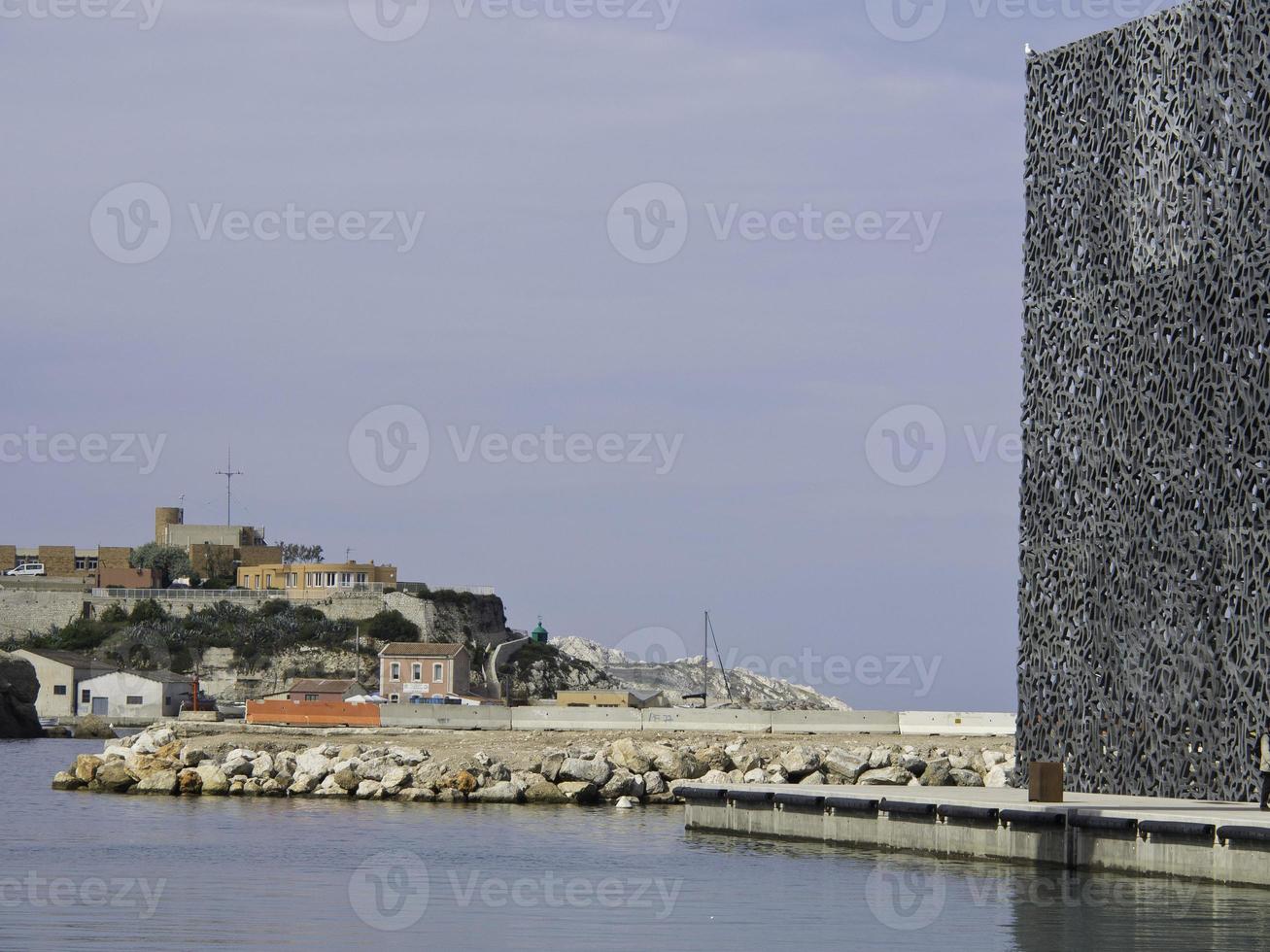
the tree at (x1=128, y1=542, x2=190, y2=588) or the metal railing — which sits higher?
the tree at (x1=128, y1=542, x2=190, y2=588)

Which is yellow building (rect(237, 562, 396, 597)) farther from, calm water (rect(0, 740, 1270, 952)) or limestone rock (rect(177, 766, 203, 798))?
calm water (rect(0, 740, 1270, 952))

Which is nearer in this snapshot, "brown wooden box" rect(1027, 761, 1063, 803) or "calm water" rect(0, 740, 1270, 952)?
"calm water" rect(0, 740, 1270, 952)

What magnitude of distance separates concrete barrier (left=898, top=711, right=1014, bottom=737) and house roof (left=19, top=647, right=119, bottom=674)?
53.6m

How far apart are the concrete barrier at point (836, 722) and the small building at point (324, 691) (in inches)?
808

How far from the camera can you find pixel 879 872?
26438mm

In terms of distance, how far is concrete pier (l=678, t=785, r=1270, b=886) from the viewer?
2336 cm

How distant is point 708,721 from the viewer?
5147cm

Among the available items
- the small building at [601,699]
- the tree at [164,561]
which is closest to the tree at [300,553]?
the tree at [164,561]

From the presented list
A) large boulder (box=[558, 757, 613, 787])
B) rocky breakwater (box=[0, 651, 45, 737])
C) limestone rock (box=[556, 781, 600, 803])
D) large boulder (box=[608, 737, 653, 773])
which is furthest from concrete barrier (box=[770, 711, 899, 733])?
rocky breakwater (box=[0, 651, 45, 737])

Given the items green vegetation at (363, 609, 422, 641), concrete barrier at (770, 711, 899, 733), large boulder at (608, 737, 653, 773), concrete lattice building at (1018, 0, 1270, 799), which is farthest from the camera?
green vegetation at (363, 609, 422, 641)

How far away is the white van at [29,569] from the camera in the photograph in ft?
404

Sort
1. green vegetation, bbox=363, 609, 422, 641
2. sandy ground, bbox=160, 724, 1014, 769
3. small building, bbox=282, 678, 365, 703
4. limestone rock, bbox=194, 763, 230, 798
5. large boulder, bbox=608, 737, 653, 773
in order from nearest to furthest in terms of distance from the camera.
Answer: large boulder, bbox=608, 737, 653, 773 < limestone rock, bbox=194, 763, 230, 798 < sandy ground, bbox=160, 724, 1014, 769 < small building, bbox=282, 678, 365, 703 < green vegetation, bbox=363, 609, 422, 641

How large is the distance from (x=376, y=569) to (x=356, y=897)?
315 ft

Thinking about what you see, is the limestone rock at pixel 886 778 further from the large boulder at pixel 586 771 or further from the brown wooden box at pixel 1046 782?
the brown wooden box at pixel 1046 782
